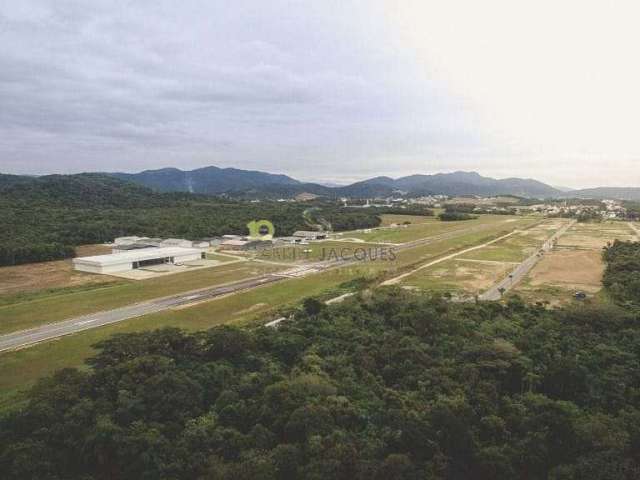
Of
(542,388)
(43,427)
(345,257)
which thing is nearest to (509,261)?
(345,257)

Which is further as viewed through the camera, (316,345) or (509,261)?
(509,261)

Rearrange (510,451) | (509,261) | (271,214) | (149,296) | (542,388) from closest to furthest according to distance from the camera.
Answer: (510,451) < (542,388) < (149,296) < (509,261) < (271,214)

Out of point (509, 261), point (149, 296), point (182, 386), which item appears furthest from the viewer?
point (509, 261)

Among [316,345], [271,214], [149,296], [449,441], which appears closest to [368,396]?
[449,441]

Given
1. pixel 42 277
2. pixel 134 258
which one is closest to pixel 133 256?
pixel 134 258

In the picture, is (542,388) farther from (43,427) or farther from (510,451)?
(43,427)

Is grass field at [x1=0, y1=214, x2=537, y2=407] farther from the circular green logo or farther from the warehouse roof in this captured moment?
the circular green logo

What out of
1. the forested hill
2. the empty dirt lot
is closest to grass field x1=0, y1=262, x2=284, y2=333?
the empty dirt lot
